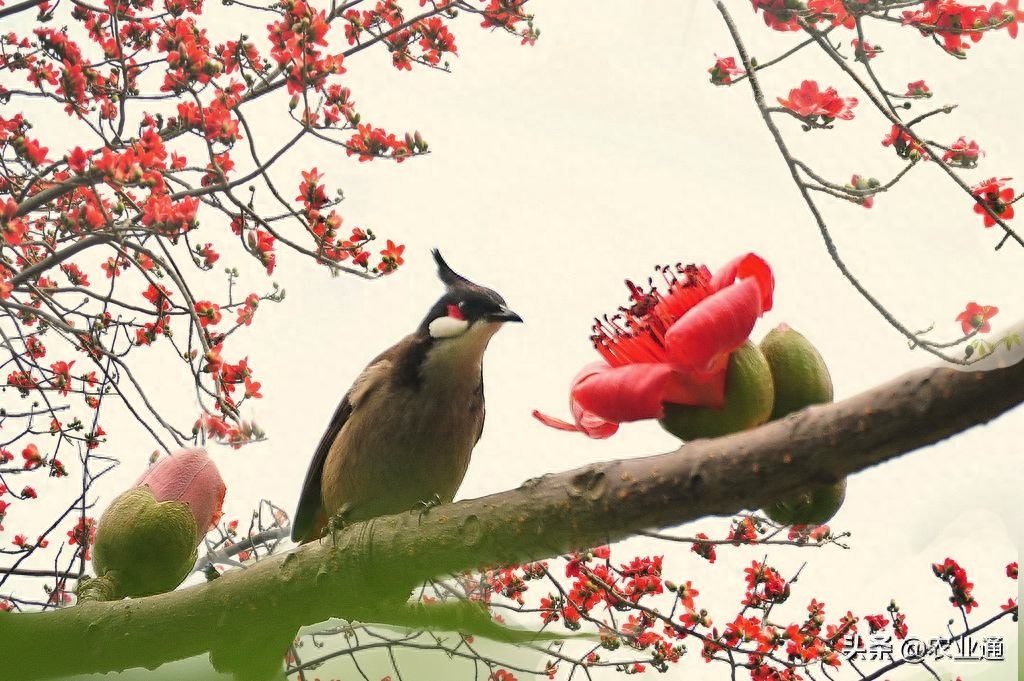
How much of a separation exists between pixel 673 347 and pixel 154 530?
0.23 m

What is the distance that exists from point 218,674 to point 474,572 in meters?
0.09

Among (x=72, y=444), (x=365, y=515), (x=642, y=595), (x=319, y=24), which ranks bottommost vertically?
(x=642, y=595)

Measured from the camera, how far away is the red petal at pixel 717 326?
232 millimetres

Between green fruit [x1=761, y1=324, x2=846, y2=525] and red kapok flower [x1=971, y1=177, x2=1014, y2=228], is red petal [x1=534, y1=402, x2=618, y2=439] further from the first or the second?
red kapok flower [x1=971, y1=177, x2=1014, y2=228]

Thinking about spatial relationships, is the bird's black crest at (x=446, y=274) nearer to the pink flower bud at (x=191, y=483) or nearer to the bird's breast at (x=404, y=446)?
the bird's breast at (x=404, y=446)

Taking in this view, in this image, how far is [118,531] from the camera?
0.34 meters

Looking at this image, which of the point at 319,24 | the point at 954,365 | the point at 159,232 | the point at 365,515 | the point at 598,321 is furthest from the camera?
the point at 319,24

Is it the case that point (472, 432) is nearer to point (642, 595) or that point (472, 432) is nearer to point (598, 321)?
point (598, 321)

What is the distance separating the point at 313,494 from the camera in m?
0.70

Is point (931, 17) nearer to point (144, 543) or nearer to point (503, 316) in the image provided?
point (503, 316)

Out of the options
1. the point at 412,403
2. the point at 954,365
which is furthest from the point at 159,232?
the point at 954,365

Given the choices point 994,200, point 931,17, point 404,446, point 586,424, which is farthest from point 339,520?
point 931,17

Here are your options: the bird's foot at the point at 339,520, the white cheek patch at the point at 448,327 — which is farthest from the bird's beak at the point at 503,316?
the bird's foot at the point at 339,520

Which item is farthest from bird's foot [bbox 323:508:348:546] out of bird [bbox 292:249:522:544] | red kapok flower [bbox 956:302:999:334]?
red kapok flower [bbox 956:302:999:334]
